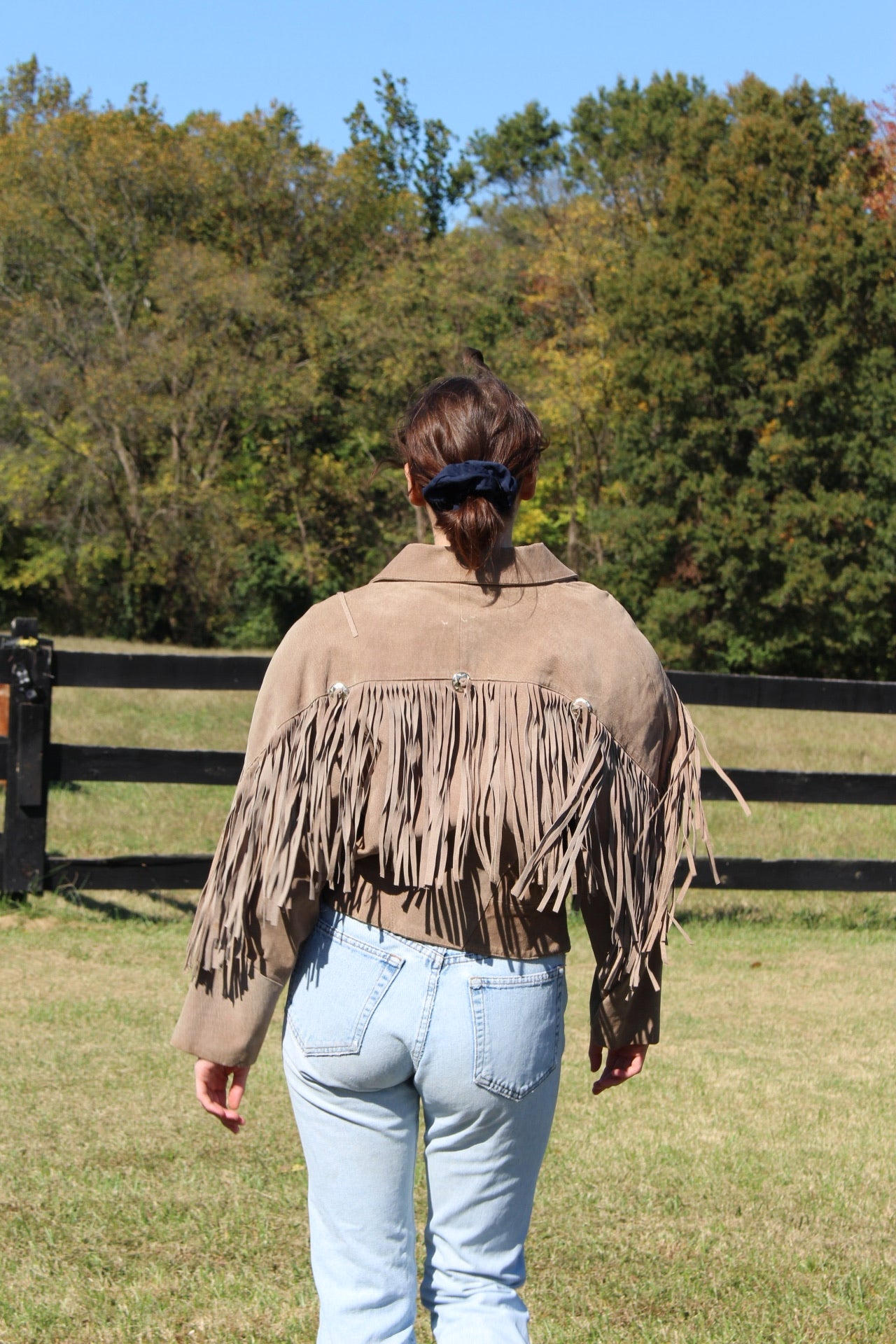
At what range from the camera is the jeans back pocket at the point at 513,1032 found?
5.67ft

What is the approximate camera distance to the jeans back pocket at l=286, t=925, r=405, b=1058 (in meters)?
1.73

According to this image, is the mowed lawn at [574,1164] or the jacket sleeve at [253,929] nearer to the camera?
the jacket sleeve at [253,929]

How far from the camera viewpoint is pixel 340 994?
1.75m

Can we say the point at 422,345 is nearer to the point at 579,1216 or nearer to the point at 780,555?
the point at 780,555

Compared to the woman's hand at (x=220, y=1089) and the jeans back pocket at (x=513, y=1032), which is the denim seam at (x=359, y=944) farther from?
the woman's hand at (x=220, y=1089)

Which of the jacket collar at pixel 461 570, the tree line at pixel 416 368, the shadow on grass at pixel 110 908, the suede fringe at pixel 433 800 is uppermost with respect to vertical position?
the tree line at pixel 416 368

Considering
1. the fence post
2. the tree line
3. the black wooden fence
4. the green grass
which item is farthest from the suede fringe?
the tree line

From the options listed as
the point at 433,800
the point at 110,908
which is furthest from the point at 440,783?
the point at 110,908

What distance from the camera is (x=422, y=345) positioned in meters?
30.5

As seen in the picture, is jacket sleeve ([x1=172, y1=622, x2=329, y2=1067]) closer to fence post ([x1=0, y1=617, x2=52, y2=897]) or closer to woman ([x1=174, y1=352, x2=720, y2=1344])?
woman ([x1=174, y1=352, x2=720, y2=1344])

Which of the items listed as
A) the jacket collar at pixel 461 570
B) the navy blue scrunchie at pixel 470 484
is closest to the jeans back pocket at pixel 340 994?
the jacket collar at pixel 461 570

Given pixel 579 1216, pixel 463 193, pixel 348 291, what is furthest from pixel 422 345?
pixel 579 1216

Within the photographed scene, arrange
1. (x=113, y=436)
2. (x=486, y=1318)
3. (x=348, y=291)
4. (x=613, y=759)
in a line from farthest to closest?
(x=348, y=291) → (x=113, y=436) → (x=613, y=759) → (x=486, y=1318)

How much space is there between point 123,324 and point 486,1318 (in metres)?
32.0
